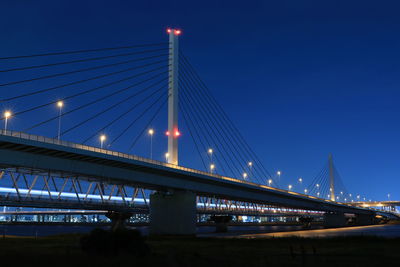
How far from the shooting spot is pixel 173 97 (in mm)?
58844

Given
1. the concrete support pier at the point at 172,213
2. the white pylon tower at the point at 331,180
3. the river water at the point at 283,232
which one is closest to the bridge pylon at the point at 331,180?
the white pylon tower at the point at 331,180

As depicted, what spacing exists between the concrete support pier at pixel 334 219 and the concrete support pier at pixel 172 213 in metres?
90.0

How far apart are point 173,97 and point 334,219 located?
327ft

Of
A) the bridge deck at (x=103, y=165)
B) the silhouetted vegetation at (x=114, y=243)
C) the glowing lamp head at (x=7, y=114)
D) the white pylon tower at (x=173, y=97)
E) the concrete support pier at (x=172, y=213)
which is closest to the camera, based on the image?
the silhouetted vegetation at (x=114, y=243)

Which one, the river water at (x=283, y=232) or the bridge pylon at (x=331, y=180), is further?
the bridge pylon at (x=331, y=180)

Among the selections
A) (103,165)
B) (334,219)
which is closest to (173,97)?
(103,165)

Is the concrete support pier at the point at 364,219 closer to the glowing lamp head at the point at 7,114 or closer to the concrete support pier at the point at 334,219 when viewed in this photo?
the concrete support pier at the point at 334,219

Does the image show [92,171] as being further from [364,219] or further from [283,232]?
[364,219]

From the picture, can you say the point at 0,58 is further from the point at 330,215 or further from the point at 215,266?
the point at 330,215

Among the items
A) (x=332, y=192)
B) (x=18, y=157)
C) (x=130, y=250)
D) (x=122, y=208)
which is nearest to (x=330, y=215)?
(x=332, y=192)

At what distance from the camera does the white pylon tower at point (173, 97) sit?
57.6 metres

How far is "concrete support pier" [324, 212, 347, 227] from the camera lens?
141250 millimetres

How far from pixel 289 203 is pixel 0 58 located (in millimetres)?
74303

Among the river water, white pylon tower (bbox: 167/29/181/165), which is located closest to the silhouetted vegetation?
the river water
